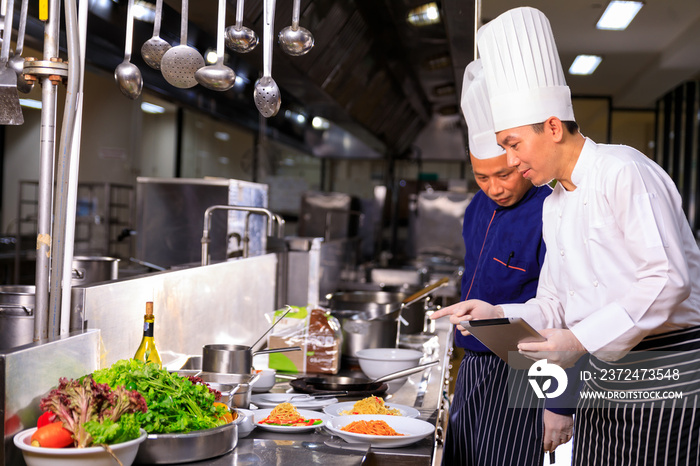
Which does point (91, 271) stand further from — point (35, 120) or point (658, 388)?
point (35, 120)

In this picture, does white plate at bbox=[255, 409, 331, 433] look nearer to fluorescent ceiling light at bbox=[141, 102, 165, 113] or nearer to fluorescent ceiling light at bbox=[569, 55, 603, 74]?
fluorescent ceiling light at bbox=[569, 55, 603, 74]

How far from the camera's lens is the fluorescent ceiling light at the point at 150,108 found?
8.59m

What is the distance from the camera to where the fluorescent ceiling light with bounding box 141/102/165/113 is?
28.2ft

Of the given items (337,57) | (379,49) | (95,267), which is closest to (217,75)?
(95,267)

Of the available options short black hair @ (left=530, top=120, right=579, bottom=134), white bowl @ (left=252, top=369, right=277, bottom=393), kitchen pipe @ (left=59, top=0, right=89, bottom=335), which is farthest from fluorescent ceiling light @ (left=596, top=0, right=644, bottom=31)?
kitchen pipe @ (left=59, top=0, right=89, bottom=335)

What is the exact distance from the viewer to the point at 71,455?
3.39 feet

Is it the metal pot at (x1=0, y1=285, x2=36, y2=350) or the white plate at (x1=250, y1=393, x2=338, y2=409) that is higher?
the metal pot at (x1=0, y1=285, x2=36, y2=350)

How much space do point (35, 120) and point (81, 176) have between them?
4.09 feet

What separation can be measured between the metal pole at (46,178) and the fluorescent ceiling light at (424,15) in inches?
121

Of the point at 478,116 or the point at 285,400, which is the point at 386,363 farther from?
the point at 478,116

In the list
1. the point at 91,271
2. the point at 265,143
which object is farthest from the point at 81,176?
the point at 91,271

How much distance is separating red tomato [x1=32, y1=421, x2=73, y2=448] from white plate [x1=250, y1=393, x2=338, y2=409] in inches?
28.6

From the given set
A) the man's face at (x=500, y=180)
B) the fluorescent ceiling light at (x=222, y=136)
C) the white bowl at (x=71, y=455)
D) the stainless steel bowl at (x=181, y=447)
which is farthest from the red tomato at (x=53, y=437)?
the fluorescent ceiling light at (x=222, y=136)

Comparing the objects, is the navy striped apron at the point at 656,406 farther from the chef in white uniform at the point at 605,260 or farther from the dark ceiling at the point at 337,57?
the dark ceiling at the point at 337,57
